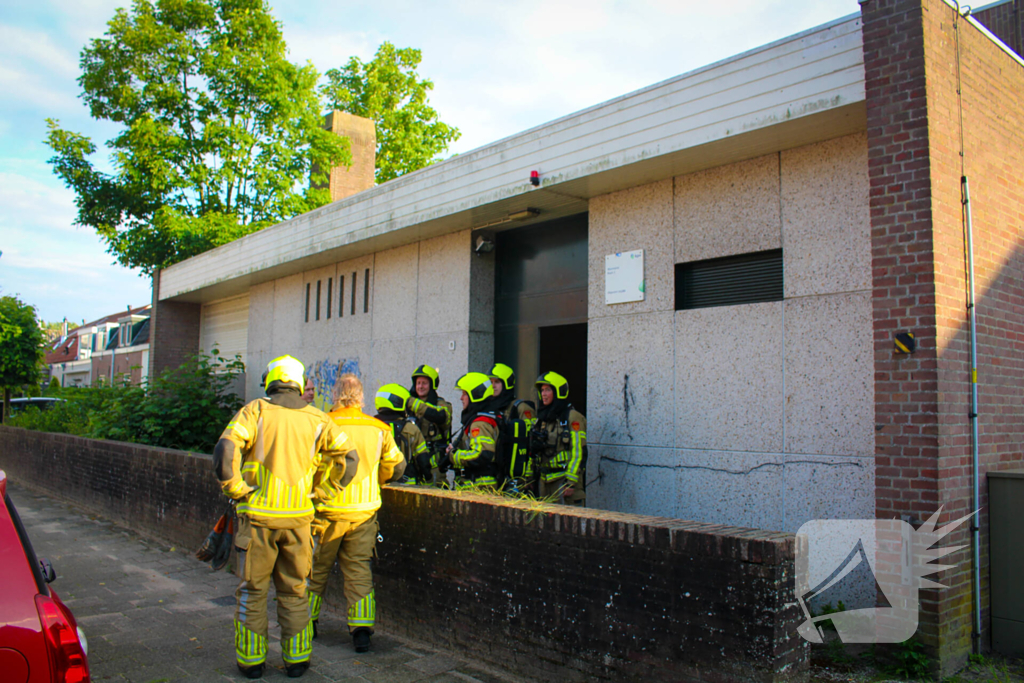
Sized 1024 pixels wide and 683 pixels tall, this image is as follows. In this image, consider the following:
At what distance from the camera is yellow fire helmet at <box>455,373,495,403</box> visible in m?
6.58

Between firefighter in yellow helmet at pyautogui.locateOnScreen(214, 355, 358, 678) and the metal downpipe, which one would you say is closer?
firefighter in yellow helmet at pyautogui.locateOnScreen(214, 355, 358, 678)

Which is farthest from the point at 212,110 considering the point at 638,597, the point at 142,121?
the point at 638,597

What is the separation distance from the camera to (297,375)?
16.2ft

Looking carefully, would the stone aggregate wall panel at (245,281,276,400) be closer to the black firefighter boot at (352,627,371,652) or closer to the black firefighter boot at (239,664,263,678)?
the black firefighter boot at (352,627,371,652)

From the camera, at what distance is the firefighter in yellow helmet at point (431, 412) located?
6773mm

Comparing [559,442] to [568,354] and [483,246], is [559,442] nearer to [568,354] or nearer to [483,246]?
[568,354]

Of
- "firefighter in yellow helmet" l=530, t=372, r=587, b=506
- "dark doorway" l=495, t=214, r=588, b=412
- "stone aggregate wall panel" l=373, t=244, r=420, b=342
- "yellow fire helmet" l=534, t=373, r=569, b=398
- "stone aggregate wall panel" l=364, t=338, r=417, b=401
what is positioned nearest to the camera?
"firefighter in yellow helmet" l=530, t=372, r=587, b=506

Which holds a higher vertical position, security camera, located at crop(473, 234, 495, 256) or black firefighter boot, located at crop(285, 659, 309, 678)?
security camera, located at crop(473, 234, 495, 256)

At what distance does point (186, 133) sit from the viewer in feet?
64.5

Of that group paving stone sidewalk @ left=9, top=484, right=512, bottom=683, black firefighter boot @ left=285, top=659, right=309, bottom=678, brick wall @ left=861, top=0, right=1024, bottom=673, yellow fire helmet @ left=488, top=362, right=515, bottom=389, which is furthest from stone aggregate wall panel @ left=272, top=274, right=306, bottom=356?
brick wall @ left=861, top=0, right=1024, bottom=673

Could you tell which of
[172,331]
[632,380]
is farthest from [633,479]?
[172,331]

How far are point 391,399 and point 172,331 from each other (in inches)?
529

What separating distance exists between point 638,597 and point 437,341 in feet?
21.8

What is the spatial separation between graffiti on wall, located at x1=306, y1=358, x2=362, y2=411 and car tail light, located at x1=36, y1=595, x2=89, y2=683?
30.3ft
